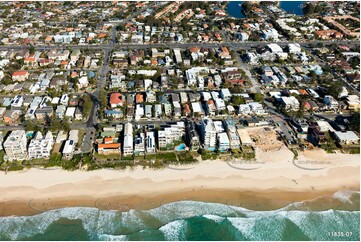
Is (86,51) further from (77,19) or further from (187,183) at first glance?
(187,183)

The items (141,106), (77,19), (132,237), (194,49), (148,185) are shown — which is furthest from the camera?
(77,19)

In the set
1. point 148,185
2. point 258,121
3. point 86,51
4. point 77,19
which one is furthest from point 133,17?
point 148,185

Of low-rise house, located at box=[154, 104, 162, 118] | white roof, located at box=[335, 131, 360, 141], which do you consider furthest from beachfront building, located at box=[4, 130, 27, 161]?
white roof, located at box=[335, 131, 360, 141]

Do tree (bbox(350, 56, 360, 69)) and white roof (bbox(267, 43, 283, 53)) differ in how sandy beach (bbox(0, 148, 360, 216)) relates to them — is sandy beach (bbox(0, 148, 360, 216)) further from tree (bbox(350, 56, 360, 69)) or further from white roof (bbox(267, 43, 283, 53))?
white roof (bbox(267, 43, 283, 53))

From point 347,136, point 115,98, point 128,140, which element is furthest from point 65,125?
Answer: point 347,136

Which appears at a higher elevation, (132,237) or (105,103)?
(105,103)

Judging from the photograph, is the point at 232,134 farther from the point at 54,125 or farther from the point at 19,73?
the point at 19,73

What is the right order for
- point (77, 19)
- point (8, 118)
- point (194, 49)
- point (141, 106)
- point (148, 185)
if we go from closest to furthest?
point (148, 185), point (8, 118), point (141, 106), point (194, 49), point (77, 19)

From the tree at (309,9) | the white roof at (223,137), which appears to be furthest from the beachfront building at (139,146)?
the tree at (309,9)
